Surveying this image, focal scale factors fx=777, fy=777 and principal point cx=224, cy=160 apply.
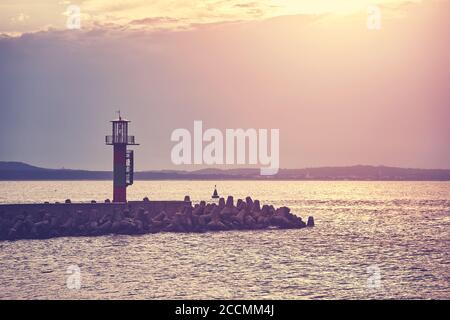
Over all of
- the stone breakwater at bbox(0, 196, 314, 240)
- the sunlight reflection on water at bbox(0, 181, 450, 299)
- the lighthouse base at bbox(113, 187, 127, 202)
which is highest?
the lighthouse base at bbox(113, 187, 127, 202)

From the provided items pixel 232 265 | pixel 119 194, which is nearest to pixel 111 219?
pixel 119 194

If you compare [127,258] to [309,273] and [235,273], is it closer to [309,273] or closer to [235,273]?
[235,273]

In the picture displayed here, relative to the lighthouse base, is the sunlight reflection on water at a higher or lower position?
lower

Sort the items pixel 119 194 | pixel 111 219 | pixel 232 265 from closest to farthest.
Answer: pixel 232 265
pixel 111 219
pixel 119 194

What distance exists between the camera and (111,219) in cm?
5038

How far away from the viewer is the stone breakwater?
4878 centimetres

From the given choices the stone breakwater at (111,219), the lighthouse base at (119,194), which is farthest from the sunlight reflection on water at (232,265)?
the lighthouse base at (119,194)

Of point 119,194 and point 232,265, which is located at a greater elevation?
point 119,194

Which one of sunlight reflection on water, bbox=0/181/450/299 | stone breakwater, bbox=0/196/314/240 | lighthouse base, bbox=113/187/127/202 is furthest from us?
lighthouse base, bbox=113/187/127/202

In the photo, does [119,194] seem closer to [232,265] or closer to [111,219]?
[111,219]

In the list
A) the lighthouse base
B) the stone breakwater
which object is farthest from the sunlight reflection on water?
the lighthouse base

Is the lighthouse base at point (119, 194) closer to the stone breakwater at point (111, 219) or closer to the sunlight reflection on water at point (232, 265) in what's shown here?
the stone breakwater at point (111, 219)

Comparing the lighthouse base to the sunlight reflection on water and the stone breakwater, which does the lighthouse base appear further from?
the sunlight reflection on water

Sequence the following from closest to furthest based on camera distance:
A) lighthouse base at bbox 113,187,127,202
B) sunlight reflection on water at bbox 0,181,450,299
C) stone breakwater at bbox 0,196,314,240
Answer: sunlight reflection on water at bbox 0,181,450,299 → stone breakwater at bbox 0,196,314,240 → lighthouse base at bbox 113,187,127,202
